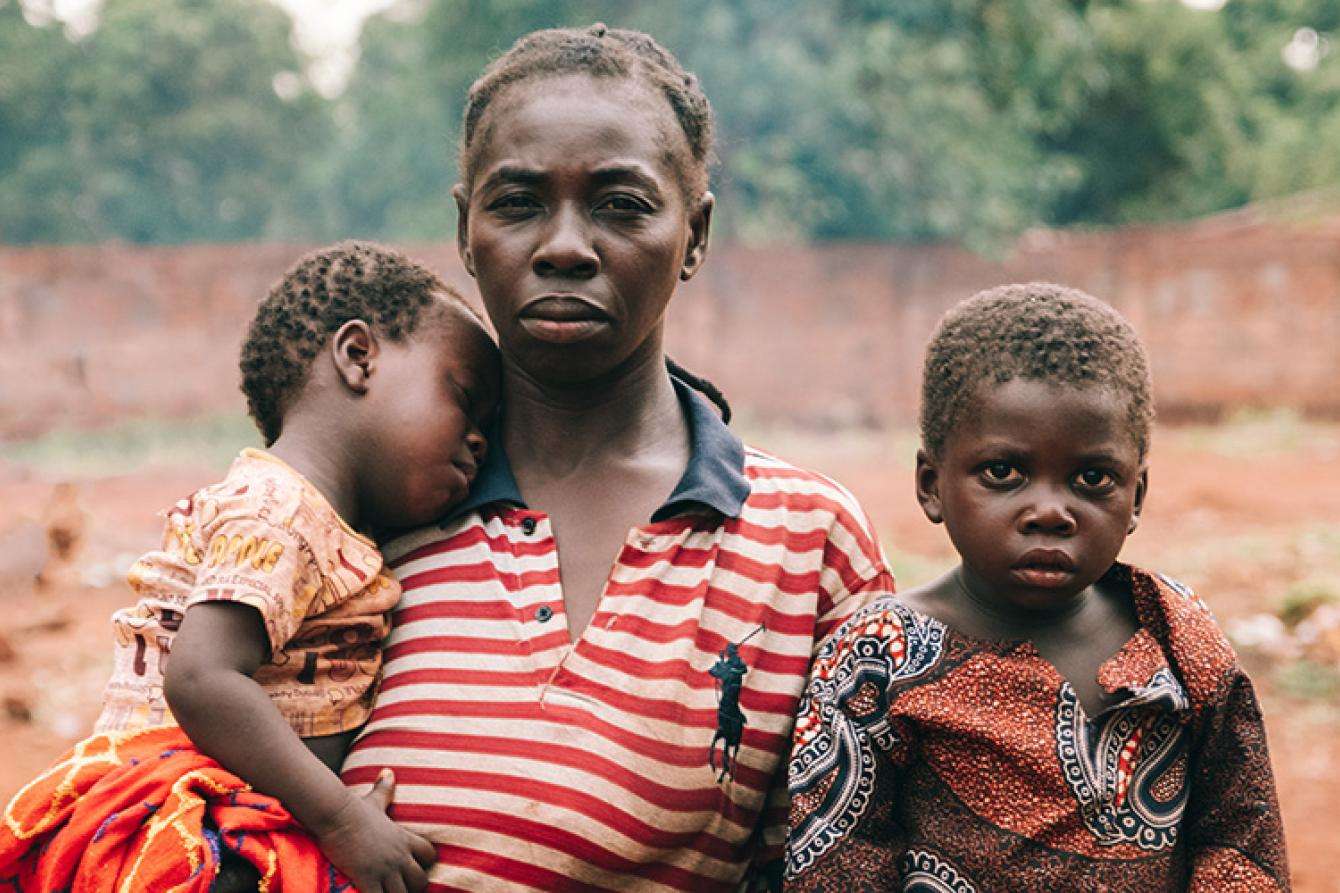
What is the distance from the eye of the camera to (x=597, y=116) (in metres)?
1.97

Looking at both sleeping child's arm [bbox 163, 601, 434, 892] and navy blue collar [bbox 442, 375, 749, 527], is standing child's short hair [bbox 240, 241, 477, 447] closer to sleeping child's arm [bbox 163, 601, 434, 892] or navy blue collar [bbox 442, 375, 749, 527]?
navy blue collar [bbox 442, 375, 749, 527]

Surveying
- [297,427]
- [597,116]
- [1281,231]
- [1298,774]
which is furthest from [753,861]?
[1281,231]

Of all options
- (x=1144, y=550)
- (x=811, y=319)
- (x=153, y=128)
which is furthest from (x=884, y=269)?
(x=153, y=128)

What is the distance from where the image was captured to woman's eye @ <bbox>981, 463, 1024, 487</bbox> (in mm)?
1787

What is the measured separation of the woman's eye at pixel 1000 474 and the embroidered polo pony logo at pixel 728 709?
43 centimetres

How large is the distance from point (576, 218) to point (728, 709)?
0.73 m

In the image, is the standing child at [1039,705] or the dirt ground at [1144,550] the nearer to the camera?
the standing child at [1039,705]

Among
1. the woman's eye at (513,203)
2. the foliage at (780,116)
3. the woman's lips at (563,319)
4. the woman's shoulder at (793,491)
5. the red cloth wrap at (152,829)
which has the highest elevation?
the foliage at (780,116)

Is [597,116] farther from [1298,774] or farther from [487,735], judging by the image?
[1298,774]

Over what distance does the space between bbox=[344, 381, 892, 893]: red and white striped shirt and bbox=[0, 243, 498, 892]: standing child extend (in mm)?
71

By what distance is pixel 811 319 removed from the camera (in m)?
15.4

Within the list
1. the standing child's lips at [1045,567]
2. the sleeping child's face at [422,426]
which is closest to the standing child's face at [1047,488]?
the standing child's lips at [1045,567]

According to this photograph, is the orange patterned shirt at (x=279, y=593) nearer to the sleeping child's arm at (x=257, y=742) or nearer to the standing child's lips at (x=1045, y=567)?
the sleeping child's arm at (x=257, y=742)

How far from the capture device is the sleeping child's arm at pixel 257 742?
1.76 meters
